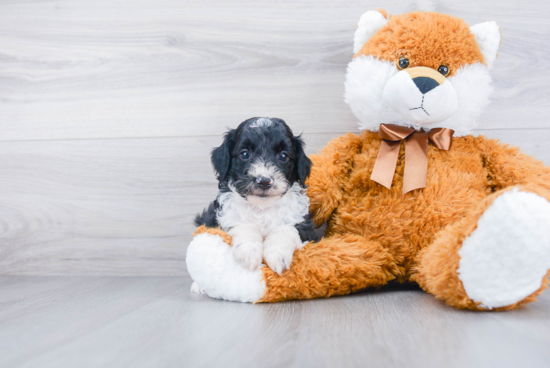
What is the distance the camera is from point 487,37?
57.5 inches

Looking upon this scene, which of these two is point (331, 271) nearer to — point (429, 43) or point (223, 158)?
point (223, 158)

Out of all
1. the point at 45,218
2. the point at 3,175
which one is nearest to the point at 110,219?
the point at 45,218

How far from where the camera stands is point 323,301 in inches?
50.7

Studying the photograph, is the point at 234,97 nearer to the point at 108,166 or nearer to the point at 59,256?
the point at 108,166

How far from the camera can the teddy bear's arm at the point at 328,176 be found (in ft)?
5.13

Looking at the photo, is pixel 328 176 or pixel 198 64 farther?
pixel 198 64

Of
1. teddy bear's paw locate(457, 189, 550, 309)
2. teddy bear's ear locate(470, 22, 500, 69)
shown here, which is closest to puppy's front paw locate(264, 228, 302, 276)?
teddy bear's paw locate(457, 189, 550, 309)

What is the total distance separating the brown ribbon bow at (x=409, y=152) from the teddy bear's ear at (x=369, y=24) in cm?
35

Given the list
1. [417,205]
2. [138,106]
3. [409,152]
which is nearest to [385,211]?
[417,205]

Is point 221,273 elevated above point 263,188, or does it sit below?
below

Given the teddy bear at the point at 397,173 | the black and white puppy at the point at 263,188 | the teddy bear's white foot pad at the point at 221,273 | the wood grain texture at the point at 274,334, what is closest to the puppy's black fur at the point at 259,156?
the black and white puppy at the point at 263,188

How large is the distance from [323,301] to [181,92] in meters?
1.20

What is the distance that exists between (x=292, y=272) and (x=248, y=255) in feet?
0.48

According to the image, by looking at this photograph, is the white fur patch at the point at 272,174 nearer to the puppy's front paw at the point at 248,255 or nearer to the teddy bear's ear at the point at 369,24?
the puppy's front paw at the point at 248,255
